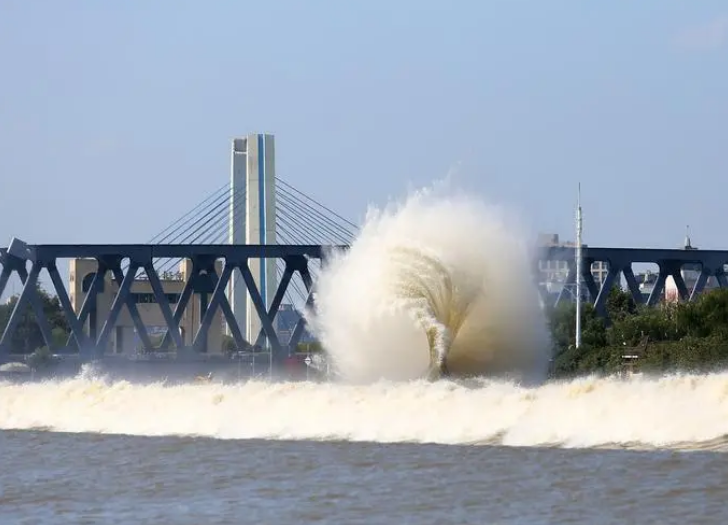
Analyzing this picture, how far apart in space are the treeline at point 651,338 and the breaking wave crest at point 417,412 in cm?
2190

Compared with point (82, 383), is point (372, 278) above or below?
above

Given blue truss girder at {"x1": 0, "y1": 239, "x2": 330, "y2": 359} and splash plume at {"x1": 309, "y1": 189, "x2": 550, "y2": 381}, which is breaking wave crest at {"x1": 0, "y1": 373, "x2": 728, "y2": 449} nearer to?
splash plume at {"x1": 309, "y1": 189, "x2": 550, "y2": 381}

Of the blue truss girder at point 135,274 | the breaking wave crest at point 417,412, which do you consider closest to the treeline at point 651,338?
the blue truss girder at point 135,274

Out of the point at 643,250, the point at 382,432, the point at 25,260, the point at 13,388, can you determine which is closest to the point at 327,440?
the point at 382,432

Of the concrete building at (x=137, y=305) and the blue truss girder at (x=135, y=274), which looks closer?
the blue truss girder at (x=135, y=274)

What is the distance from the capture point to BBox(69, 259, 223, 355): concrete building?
10362cm

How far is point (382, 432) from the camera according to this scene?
115 ft

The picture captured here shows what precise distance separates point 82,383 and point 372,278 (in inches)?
380

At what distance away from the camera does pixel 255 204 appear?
307 ft

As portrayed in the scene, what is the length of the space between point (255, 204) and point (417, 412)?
193ft

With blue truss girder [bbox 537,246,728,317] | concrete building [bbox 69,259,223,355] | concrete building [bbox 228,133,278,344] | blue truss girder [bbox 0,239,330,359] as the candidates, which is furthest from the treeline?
concrete building [bbox 69,259,223,355]

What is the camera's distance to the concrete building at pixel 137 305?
340 feet

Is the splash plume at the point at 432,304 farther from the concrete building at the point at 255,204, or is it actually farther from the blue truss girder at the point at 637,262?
the concrete building at the point at 255,204

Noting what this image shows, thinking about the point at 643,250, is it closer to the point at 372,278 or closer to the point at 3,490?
the point at 372,278
